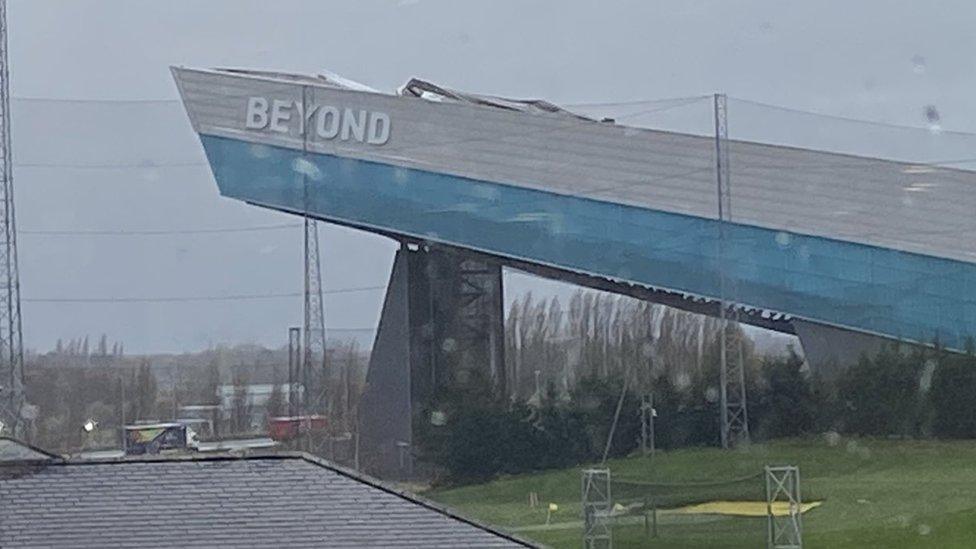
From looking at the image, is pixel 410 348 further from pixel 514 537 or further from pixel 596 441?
pixel 514 537

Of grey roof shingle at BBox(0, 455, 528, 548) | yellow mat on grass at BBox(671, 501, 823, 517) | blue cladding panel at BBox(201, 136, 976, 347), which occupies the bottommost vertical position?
yellow mat on grass at BBox(671, 501, 823, 517)

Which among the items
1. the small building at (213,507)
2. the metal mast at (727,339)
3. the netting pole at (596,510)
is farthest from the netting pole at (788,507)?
the small building at (213,507)

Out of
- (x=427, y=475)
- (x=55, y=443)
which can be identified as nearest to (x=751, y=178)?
(x=427, y=475)

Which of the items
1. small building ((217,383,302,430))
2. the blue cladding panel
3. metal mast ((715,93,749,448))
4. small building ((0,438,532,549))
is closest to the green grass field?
metal mast ((715,93,749,448))

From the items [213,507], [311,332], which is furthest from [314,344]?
[213,507]

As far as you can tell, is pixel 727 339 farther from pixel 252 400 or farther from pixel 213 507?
pixel 213 507

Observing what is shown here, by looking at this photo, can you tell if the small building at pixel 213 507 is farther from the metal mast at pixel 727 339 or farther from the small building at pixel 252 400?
the metal mast at pixel 727 339

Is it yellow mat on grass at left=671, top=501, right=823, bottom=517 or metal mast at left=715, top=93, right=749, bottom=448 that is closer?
metal mast at left=715, top=93, right=749, bottom=448

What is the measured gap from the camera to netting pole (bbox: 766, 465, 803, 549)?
38.2 feet

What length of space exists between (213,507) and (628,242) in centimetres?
616

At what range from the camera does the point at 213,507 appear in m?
6.17

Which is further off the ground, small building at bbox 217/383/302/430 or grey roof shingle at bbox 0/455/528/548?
small building at bbox 217/383/302/430

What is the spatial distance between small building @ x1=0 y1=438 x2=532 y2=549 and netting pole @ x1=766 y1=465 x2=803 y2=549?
5.75 m

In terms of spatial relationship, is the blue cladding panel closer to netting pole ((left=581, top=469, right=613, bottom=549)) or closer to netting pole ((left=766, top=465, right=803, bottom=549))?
netting pole ((left=766, top=465, right=803, bottom=549))
